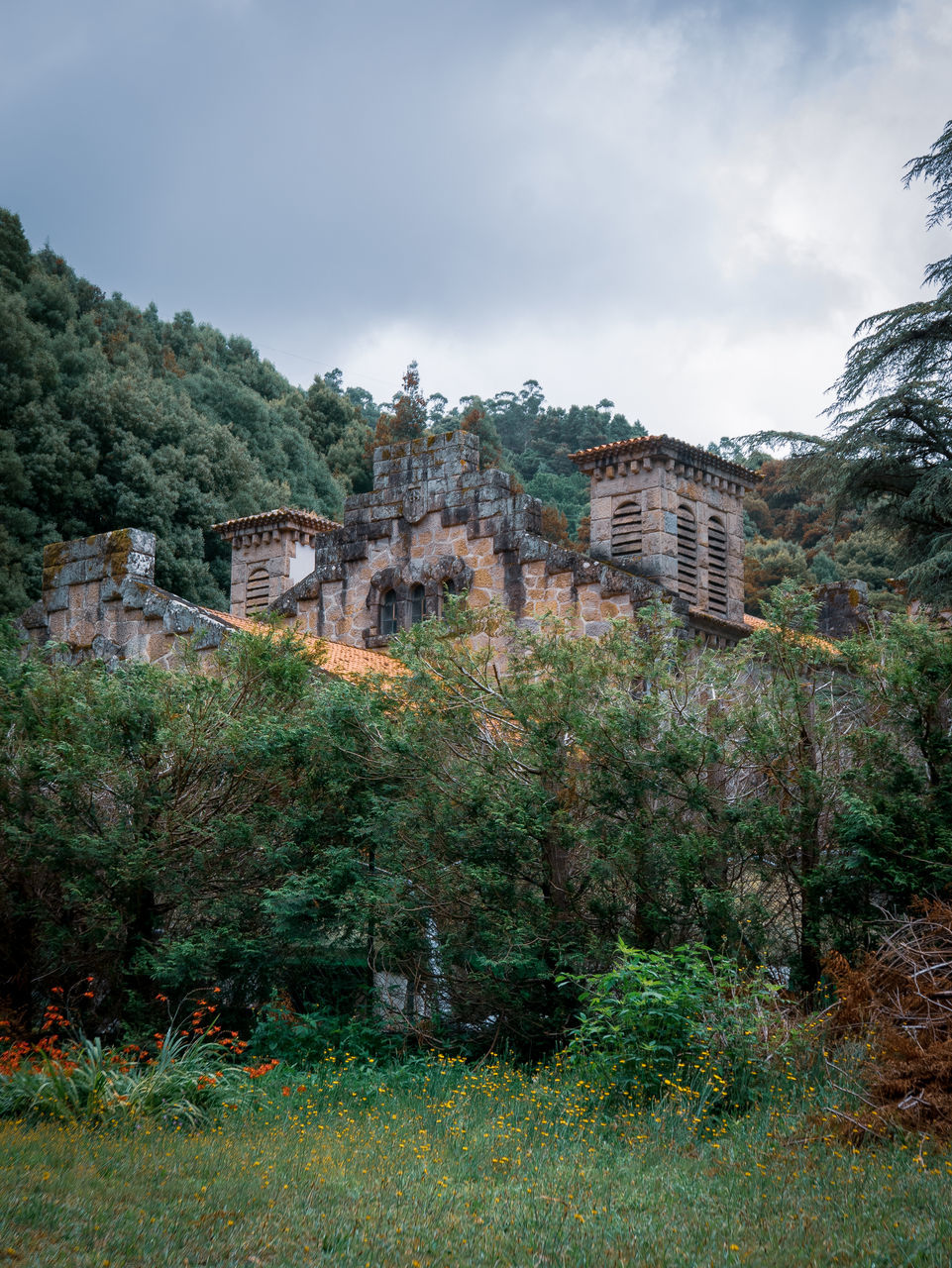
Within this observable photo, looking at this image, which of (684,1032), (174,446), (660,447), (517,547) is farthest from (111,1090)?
(174,446)

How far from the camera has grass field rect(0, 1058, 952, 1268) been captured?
5523 millimetres

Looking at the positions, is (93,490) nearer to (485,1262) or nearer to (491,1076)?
(491,1076)

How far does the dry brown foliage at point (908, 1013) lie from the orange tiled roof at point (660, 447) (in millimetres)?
13998

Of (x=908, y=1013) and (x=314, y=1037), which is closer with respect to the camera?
(x=908, y=1013)

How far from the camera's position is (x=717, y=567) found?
77.5 ft

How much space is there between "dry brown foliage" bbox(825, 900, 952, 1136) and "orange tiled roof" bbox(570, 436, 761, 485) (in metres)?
14.0

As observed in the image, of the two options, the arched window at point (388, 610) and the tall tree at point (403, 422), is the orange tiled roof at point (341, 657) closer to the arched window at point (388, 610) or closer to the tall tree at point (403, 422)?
the arched window at point (388, 610)

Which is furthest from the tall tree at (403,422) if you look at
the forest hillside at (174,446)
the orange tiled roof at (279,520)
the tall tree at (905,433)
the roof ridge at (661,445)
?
the tall tree at (905,433)

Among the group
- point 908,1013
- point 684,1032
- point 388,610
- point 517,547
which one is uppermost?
point 517,547

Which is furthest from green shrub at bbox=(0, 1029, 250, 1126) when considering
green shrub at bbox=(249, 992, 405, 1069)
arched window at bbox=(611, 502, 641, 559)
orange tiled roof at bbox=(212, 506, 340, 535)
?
orange tiled roof at bbox=(212, 506, 340, 535)

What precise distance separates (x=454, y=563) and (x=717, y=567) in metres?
7.68

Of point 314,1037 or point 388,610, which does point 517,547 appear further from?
point 314,1037

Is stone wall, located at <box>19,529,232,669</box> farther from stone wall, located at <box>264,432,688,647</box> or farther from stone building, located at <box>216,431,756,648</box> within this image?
stone wall, located at <box>264,432,688,647</box>

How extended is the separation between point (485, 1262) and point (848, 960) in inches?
194
